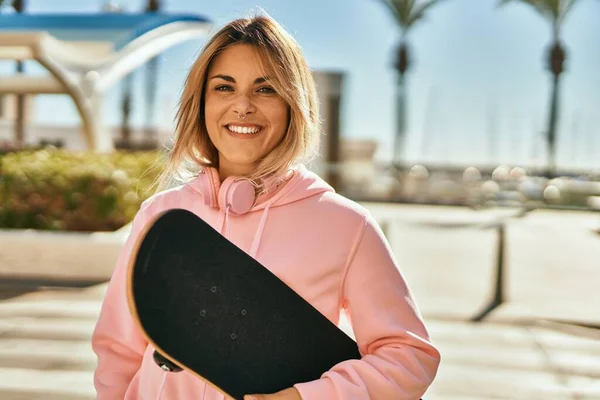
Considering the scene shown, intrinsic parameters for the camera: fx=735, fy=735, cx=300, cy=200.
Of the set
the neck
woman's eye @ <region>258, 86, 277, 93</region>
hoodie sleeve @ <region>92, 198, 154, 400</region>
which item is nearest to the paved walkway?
hoodie sleeve @ <region>92, 198, 154, 400</region>

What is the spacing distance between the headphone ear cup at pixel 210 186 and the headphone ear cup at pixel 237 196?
55 millimetres

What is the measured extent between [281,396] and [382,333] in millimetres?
254

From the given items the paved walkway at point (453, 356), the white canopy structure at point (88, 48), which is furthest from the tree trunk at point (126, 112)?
the paved walkway at point (453, 356)

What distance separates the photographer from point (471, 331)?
19.7 ft

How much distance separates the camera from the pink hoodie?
1499 millimetres

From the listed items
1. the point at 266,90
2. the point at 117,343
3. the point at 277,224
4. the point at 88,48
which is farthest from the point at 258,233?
the point at 88,48

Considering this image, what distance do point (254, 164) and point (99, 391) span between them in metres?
0.65

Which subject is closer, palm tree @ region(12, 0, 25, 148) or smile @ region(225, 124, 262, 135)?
smile @ region(225, 124, 262, 135)

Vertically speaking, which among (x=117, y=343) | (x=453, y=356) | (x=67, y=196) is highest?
(x=117, y=343)

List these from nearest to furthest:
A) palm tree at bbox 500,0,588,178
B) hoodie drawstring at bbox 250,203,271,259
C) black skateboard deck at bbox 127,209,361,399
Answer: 1. black skateboard deck at bbox 127,209,361,399
2. hoodie drawstring at bbox 250,203,271,259
3. palm tree at bbox 500,0,588,178

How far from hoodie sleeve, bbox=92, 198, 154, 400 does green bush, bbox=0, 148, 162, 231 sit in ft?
23.3

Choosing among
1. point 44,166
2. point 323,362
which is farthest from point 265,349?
point 44,166

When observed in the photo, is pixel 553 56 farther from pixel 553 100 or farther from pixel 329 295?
pixel 329 295

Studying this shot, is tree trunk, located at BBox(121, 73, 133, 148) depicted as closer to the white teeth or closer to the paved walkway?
the paved walkway
